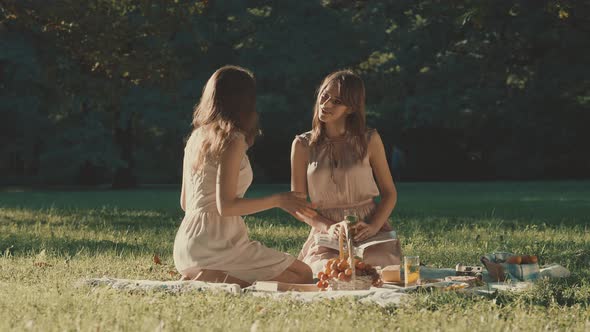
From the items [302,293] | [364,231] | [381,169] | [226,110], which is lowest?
[302,293]

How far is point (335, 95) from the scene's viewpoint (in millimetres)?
7434

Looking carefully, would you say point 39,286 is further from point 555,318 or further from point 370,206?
point 555,318

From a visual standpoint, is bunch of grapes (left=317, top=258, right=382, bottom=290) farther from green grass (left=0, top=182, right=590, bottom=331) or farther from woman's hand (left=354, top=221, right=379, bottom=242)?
green grass (left=0, top=182, right=590, bottom=331)

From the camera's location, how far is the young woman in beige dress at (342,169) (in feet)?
24.6

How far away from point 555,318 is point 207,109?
8.99ft

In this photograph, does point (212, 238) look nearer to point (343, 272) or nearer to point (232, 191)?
point (232, 191)

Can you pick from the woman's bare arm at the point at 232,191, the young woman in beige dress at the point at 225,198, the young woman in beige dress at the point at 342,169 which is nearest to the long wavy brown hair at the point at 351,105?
the young woman in beige dress at the point at 342,169

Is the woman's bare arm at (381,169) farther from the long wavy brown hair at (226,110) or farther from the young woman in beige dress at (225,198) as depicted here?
the long wavy brown hair at (226,110)

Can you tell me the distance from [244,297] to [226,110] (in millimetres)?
1312

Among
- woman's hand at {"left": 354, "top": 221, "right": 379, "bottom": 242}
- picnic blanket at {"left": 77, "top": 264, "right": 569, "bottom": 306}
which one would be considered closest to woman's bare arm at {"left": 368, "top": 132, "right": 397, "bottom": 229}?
woman's hand at {"left": 354, "top": 221, "right": 379, "bottom": 242}

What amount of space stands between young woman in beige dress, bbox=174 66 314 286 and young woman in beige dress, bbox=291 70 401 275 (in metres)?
0.79

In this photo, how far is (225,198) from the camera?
20.4 feet

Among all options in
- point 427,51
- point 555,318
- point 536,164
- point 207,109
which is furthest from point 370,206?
point 536,164

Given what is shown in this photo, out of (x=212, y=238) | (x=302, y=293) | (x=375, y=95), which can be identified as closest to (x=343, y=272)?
(x=302, y=293)
